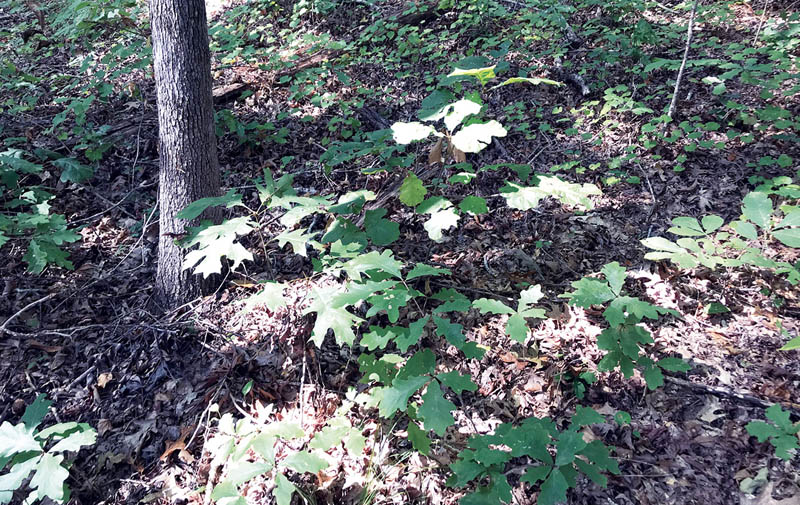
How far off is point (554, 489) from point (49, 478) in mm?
2258

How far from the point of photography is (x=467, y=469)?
1916 mm

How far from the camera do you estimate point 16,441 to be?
2156mm

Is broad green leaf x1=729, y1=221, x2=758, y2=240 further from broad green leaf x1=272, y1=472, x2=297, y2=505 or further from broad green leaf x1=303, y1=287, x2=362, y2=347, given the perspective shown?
broad green leaf x1=272, y1=472, x2=297, y2=505

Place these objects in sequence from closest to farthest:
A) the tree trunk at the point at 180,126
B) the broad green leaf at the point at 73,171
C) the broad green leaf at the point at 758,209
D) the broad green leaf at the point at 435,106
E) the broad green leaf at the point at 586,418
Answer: the broad green leaf at the point at 586,418
the broad green leaf at the point at 435,106
the broad green leaf at the point at 758,209
the tree trunk at the point at 180,126
the broad green leaf at the point at 73,171

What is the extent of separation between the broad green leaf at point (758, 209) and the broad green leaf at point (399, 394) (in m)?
2.43

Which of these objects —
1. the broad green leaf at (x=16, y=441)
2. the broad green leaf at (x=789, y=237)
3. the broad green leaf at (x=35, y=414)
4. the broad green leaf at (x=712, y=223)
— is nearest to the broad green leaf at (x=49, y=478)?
the broad green leaf at (x=16, y=441)

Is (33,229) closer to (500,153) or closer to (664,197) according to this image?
(500,153)

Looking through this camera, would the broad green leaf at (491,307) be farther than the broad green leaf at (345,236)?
No

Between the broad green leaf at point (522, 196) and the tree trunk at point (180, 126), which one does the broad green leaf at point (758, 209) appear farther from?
the tree trunk at point (180, 126)

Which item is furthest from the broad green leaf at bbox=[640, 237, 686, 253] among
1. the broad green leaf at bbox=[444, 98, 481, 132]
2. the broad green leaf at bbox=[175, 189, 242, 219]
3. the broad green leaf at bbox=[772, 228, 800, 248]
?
the broad green leaf at bbox=[175, 189, 242, 219]

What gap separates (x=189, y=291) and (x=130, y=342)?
0.53 meters

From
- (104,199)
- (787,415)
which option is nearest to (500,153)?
(787,415)

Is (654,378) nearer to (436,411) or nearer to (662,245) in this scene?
(662,245)

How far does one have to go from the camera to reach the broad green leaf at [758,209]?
2771 millimetres
